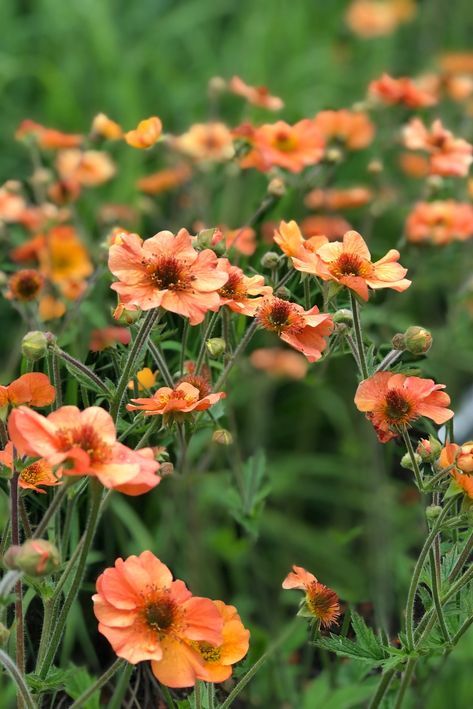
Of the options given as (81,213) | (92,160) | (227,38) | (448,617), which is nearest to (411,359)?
(448,617)

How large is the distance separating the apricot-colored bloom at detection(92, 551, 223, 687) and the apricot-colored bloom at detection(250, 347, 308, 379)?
109 cm

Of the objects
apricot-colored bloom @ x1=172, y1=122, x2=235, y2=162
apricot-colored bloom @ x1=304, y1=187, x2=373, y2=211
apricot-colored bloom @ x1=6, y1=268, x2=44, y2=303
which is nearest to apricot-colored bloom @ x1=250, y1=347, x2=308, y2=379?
apricot-colored bloom @ x1=304, y1=187, x2=373, y2=211

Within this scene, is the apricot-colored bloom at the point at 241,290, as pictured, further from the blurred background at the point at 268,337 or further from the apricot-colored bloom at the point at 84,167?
the apricot-colored bloom at the point at 84,167

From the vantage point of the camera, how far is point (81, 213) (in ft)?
7.34

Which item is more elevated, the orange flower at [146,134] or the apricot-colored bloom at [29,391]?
the orange flower at [146,134]

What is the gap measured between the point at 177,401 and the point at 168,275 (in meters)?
0.11

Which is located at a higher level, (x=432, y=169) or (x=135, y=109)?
(x=432, y=169)

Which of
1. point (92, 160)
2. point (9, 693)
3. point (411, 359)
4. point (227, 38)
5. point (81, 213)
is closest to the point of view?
point (411, 359)

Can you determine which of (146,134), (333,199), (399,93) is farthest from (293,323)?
(333,199)

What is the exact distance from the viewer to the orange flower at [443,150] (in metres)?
1.36

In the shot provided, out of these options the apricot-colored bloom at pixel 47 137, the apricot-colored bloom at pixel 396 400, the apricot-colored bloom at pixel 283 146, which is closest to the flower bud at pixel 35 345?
the apricot-colored bloom at pixel 396 400

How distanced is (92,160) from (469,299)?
0.72 meters

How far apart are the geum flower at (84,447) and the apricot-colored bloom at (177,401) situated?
0.28 feet

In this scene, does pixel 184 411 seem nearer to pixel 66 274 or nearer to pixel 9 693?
pixel 9 693
